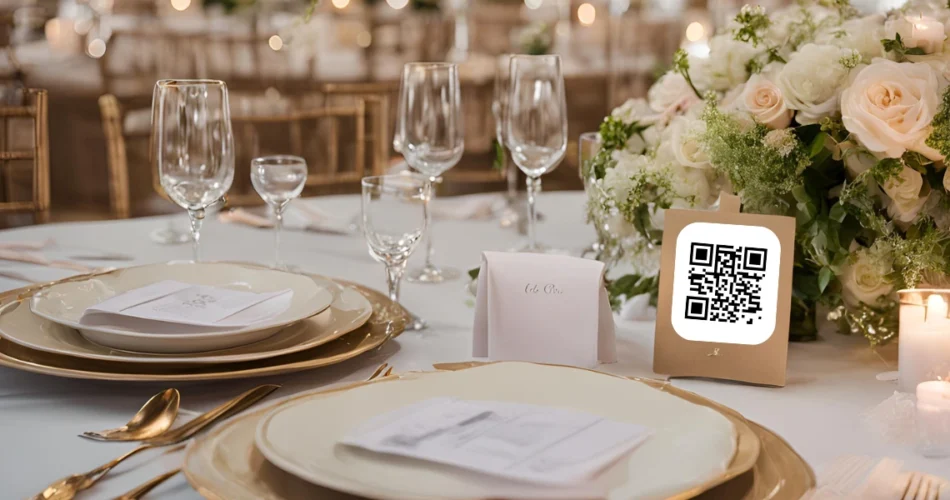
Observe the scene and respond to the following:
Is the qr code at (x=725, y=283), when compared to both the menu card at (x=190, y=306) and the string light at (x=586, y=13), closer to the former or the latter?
the menu card at (x=190, y=306)

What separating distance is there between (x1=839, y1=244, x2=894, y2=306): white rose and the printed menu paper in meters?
0.45

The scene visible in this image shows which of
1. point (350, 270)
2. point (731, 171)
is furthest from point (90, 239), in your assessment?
point (731, 171)

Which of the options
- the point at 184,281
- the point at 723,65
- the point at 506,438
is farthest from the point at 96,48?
the point at 506,438

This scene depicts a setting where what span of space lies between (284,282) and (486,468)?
1.75 feet

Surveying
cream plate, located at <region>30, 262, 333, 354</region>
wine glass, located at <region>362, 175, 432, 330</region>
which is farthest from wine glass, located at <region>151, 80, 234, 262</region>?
wine glass, located at <region>362, 175, 432, 330</region>

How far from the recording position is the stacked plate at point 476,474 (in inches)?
23.5

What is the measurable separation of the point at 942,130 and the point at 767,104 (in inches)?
6.9

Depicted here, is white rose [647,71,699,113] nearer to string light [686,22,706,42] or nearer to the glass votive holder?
the glass votive holder

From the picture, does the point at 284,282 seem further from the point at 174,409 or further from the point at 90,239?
the point at 90,239

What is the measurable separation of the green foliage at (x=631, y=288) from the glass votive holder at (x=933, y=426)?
43 cm

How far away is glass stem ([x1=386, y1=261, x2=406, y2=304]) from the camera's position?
1.09m

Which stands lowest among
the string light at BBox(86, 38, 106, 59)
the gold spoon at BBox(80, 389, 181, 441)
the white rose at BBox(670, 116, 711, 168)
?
the gold spoon at BBox(80, 389, 181, 441)

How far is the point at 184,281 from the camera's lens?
1085 mm

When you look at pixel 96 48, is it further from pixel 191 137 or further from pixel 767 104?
pixel 767 104
